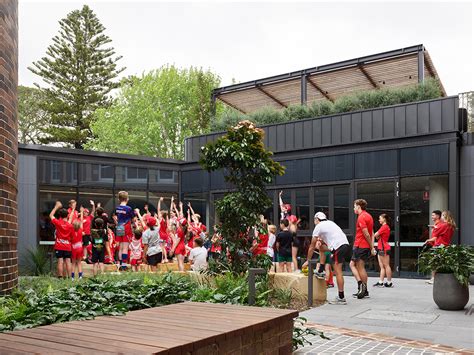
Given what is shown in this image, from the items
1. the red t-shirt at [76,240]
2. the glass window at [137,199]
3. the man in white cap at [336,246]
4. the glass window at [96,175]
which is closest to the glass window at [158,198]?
the glass window at [137,199]

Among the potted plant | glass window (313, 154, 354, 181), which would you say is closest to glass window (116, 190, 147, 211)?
glass window (313, 154, 354, 181)

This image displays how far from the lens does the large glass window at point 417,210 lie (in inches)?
603

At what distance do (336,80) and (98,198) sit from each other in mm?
9638

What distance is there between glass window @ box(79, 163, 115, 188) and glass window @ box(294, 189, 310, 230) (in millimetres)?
6745

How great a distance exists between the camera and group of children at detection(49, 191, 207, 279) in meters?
12.2

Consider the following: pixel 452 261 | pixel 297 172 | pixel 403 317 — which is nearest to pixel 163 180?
pixel 297 172

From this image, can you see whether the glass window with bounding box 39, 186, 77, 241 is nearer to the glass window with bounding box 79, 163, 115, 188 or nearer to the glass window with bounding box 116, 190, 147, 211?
the glass window with bounding box 79, 163, 115, 188

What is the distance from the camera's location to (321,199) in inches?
693

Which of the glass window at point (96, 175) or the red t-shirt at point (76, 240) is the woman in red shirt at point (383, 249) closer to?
the red t-shirt at point (76, 240)

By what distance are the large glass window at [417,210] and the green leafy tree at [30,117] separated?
114 ft

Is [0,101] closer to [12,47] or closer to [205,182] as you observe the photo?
[12,47]

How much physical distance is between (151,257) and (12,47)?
8.78m

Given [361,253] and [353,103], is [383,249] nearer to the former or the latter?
[361,253]

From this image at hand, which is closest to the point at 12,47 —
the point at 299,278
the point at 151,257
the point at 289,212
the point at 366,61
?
the point at 299,278
